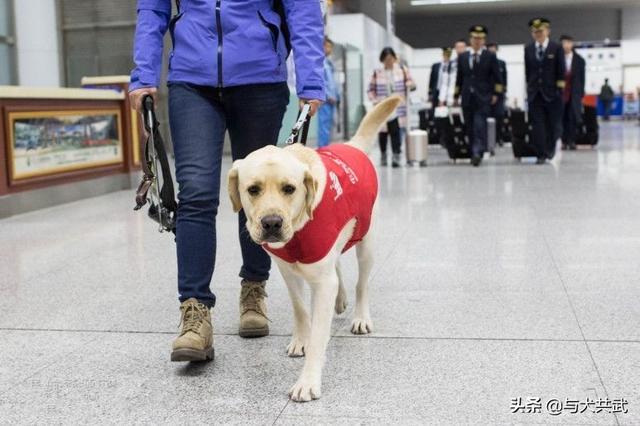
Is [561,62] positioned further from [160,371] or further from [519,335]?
[160,371]

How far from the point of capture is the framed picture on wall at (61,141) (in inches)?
279

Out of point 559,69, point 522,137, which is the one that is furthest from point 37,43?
point 559,69

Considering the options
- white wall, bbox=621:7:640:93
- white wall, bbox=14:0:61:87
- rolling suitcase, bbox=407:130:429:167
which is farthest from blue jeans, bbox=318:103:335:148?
white wall, bbox=621:7:640:93

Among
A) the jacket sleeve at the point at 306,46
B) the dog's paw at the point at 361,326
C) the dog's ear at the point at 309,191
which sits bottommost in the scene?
the dog's paw at the point at 361,326

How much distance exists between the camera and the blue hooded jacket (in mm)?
2744

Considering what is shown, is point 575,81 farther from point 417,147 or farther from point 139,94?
point 139,94

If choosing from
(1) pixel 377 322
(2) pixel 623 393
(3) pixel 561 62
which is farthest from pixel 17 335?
(3) pixel 561 62

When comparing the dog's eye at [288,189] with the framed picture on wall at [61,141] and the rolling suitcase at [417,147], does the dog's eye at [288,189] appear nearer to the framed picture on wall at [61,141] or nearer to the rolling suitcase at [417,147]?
the framed picture on wall at [61,141]

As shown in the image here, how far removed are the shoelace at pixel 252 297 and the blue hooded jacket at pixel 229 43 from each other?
77 cm

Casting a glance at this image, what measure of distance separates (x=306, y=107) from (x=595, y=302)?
1.53 metres

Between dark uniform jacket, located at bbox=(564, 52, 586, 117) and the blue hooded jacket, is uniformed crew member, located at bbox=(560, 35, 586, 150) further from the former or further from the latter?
the blue hooded jacket

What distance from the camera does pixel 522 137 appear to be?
37.8ft

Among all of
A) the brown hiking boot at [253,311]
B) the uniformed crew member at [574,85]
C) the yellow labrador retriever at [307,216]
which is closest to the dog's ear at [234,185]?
the yellow labrador retriever at [307,216]

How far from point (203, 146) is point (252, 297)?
65 cm
